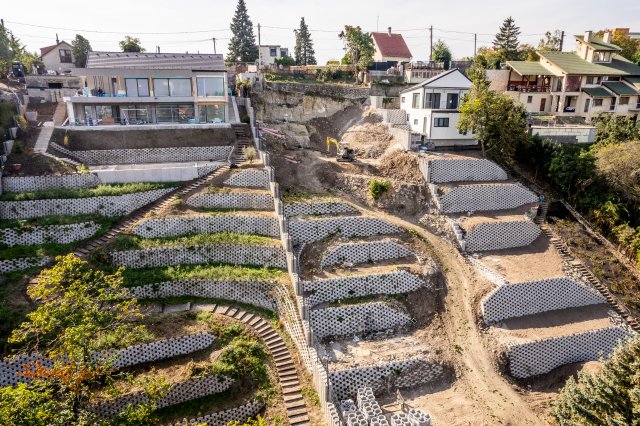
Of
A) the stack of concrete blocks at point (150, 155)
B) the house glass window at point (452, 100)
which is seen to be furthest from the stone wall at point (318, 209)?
the house glass window at point (452, 100)

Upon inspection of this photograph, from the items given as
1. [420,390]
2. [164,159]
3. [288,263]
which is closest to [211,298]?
[288,263]

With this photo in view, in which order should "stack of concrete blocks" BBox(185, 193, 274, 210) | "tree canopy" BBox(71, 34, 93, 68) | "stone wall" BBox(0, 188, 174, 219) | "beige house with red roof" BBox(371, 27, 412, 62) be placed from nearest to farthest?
"stone wall" BBox(0, 188, 174, 219) < "stack of concrete blocks" BBox(185, 193, 274, 210) < "tree canopy" BBox(71, 34, 93, 68) < "beige house with red roof" BBox(371, 27, 412, 62)

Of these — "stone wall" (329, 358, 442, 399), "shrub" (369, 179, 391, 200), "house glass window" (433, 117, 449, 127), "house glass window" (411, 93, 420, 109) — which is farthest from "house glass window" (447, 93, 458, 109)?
"stone wall" (329, 358, 442, 399)

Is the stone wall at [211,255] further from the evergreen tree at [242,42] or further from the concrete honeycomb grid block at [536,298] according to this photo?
the evergreen tree at [242,42]

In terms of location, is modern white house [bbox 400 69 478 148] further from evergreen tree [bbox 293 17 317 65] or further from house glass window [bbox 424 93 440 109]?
evergreen tree [bbox 293 17 317 65]

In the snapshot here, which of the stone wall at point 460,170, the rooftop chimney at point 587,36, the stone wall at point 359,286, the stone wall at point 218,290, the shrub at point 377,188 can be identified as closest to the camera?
the stone wall at point 218,290
